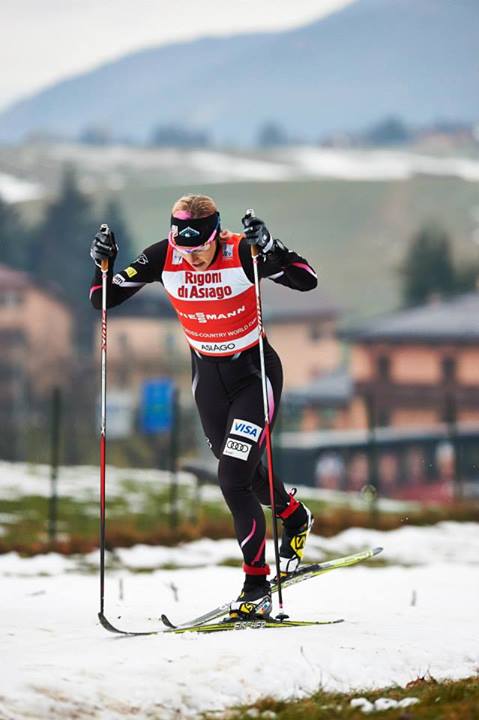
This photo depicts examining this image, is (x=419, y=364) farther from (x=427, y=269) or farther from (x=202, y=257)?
(x=202, y=257)

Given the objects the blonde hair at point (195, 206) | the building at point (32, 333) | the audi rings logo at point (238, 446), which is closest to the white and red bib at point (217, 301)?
the blonde hair at point (195, 206)

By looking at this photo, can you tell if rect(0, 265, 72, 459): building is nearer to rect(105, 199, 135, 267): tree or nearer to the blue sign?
rect(105, 199, 135, 267): tree

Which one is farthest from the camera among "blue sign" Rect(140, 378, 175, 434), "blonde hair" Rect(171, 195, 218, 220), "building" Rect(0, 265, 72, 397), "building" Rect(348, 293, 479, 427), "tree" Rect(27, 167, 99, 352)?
"tree" Rect(27, 167, 99, 352)

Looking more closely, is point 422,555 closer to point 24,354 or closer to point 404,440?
point 404,440

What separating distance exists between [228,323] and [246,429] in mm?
624

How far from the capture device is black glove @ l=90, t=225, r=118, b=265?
298 inches

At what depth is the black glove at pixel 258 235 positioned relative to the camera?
281 inches

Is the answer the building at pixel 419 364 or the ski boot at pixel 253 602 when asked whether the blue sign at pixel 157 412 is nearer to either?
the ski boot at pixel 253 602

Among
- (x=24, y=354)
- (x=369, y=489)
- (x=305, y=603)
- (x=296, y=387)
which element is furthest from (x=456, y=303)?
(x=305, y=603)

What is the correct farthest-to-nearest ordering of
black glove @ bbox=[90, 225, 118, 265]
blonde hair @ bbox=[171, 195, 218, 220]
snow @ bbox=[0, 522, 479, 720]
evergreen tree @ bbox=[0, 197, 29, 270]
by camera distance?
evergreen tree @ bbox=[0, 197, 29, 270] < black glove @ bbox=[90, 225, 118, 265] < blonde hair @ bbox=[171, 195, 218, 220] < snow @ bbox=[0, 522, 479, 720]

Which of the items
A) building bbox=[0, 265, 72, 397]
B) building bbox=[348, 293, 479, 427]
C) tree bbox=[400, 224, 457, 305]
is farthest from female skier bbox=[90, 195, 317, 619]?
tree bbox=[400, 224, 457, 305]

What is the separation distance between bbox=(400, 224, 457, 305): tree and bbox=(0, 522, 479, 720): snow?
113 m

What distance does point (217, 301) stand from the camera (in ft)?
24.7

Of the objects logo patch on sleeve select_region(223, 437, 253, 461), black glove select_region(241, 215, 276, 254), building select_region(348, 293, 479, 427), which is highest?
building select_region(348, 293, 479, 427)
